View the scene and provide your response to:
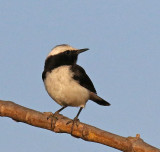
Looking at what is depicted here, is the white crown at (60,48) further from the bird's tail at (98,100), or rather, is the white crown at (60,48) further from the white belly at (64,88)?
the bird's tail at (98,100)

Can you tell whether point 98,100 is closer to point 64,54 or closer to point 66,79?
point 64,54

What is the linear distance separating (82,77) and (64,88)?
2.11ft

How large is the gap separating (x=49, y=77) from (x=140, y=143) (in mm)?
2978

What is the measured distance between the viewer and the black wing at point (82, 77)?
7.95 meters

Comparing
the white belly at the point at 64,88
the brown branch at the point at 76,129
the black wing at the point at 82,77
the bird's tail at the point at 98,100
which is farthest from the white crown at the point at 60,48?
the brown branch at the point at 76,129

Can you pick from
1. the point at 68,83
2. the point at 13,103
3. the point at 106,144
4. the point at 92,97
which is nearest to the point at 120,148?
the point at 106,144

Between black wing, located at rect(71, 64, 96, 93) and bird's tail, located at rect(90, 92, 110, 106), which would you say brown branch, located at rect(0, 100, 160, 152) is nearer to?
black wing, located at rect(71, 64, 96, 93)

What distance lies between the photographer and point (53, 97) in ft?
25.8

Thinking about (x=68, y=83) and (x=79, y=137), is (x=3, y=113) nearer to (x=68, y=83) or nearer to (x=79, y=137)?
(x=79, y=137)

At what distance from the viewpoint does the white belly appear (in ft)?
25.0

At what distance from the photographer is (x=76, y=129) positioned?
5789mm

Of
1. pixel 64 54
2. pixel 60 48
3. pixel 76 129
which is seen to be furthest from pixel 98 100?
pixel 76 129

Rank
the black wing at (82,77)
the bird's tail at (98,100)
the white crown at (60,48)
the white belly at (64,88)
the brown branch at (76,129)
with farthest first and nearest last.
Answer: the bird's tail at (98,100), the white crown at (60,48), the black wing at (82,77), the white belly at (64,88), the brown branch at (76,129)

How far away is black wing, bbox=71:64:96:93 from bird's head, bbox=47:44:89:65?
0.24 metres
